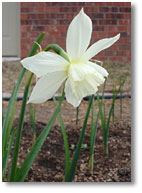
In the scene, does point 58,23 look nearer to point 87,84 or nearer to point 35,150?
point 35,150

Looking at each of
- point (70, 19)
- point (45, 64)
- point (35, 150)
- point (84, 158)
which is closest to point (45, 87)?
point (45, 64)

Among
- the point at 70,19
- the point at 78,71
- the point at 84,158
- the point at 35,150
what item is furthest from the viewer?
the point at 84,158

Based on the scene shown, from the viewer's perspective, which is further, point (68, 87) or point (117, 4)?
point (117, 4)

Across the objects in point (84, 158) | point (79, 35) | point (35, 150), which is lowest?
point (84, 158)

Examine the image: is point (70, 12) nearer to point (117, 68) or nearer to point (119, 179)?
point (117, 68)

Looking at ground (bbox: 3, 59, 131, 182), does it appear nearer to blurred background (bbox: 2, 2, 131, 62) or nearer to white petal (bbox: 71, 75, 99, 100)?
blurred background (bbox: 2, 2, 131, 62)

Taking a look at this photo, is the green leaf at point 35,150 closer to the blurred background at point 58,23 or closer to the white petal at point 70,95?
the white petal at point 70,95

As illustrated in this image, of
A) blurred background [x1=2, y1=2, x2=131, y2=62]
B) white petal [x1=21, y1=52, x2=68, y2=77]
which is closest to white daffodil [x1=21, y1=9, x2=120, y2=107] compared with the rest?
white petal [x1=21, y1=52, x2=68, y2=77]

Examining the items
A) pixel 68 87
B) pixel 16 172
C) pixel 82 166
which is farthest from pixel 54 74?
pixel 82 166
